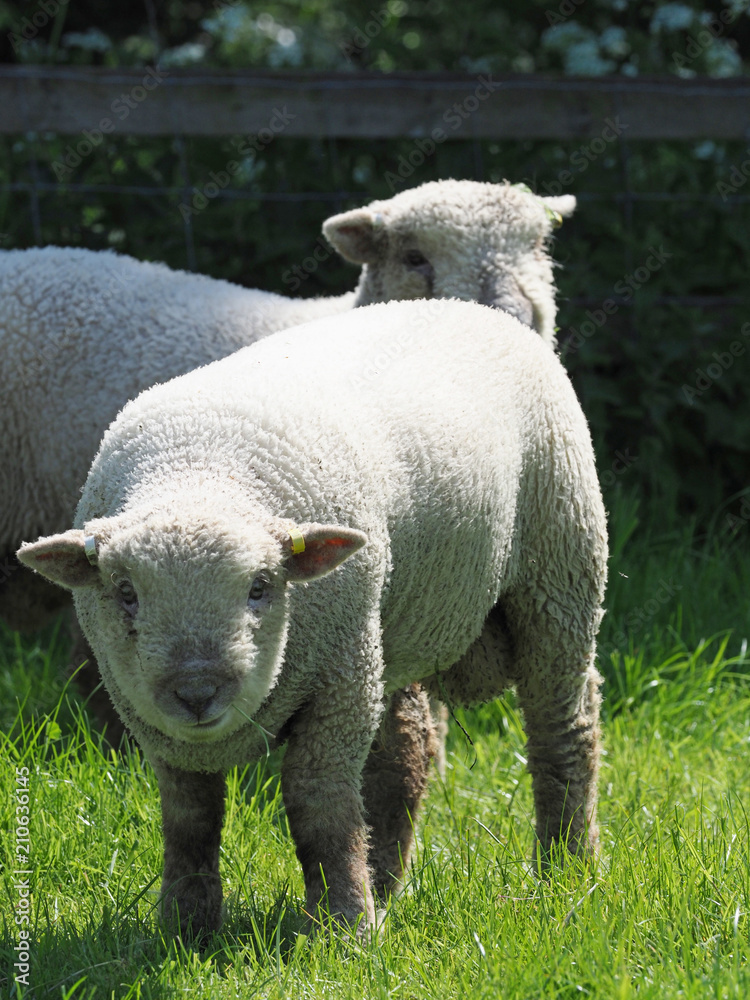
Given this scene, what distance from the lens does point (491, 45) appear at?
5.91m

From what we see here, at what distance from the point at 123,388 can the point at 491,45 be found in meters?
3.04

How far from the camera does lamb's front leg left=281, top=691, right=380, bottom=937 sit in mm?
2330

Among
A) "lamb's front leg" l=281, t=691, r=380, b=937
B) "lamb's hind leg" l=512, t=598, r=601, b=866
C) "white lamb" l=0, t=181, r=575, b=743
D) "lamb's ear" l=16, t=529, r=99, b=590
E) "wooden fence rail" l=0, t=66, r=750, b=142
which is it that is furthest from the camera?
"wooden fence rail" l=0, t=66, r=750, b=142

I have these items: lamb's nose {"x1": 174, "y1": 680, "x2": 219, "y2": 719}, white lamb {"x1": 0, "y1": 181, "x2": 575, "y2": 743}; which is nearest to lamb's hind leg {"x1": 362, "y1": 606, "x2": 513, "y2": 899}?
lamb's nose {"x1": 174, "y1": 680, "x2": 219, "y2": 719}

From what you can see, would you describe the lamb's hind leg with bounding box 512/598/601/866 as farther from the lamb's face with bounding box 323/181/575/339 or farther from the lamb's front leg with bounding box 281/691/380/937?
the lamb's face with bounding box 323/181/575/339

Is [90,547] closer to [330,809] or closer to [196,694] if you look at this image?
[196,694]

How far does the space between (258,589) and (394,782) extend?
111 centimetres

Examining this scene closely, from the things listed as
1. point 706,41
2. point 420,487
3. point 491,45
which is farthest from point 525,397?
point 706,41

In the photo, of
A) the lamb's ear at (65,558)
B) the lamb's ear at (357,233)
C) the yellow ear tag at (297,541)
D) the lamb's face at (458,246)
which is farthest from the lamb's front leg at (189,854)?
the lamb's ear at (357,233)

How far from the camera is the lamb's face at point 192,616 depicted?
207cm

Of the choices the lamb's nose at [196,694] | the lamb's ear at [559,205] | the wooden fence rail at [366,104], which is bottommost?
the lamb's nose at [196,694]

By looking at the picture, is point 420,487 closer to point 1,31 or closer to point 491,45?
point 491,45

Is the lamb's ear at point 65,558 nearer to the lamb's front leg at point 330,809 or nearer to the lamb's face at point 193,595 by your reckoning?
the lamb's face at point 193,595

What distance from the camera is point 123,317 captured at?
394cm
